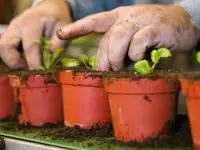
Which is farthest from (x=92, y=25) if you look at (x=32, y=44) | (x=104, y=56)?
(x=32, y=44)

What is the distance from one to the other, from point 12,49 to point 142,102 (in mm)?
670

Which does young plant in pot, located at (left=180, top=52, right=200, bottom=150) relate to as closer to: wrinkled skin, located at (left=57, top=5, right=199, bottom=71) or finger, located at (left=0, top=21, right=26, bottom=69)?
wrinkled skin, located at (left=57, top=5, right=199, bottom=71)

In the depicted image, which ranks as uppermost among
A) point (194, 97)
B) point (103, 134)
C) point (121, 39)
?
point (121, 39)

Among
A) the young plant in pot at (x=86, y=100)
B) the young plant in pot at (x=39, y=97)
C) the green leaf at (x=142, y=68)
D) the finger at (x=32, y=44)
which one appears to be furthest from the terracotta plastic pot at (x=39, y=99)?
the green leaf at (x=142, y=68)

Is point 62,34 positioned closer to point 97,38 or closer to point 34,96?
point 34,96

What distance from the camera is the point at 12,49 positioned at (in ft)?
4.18

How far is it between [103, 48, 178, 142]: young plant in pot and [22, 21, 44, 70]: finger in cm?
54

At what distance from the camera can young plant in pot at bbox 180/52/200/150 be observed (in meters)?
0.63

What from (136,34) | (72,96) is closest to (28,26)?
(72,96)

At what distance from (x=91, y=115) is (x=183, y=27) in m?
0.30

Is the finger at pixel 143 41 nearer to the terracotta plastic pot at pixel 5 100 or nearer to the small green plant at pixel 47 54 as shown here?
the small green plant at pixel 47 54

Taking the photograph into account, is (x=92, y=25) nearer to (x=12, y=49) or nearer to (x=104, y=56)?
(x=104, y=56)

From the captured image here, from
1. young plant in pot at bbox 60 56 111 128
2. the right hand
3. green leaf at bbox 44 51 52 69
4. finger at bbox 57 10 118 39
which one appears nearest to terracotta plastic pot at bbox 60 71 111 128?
young plant in pot at bbox 60 56 111 128

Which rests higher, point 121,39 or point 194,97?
point 121,39
